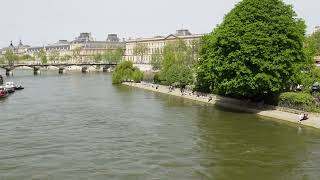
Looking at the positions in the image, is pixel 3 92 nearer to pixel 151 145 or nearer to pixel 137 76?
pixel 137 76

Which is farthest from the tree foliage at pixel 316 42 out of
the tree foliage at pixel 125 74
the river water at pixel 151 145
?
the tree foliage at pixel 125 74

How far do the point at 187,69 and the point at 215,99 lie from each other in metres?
19.3

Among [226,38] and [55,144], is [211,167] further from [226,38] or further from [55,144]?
[226,38]

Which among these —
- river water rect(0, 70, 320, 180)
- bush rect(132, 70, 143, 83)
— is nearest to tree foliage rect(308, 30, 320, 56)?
river water rect(0, 70, 320, 180)

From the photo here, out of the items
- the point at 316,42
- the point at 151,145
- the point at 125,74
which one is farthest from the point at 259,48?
the point at 316,42

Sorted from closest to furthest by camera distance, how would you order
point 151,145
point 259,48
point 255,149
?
point 255,149 → point 151,145 → point 259,48

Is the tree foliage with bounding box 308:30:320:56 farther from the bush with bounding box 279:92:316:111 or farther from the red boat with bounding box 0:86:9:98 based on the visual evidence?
the red boat with bounding box 0:86:9:98

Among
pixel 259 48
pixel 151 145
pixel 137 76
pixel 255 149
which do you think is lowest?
pixel 151 145

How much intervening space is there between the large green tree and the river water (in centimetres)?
416

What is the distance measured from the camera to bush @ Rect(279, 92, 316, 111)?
57.2 m

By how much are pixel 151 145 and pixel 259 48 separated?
21483mm

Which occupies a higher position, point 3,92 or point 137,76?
point 137,76

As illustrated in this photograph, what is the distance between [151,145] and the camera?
4359 cm

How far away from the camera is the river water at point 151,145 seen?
35.2m
